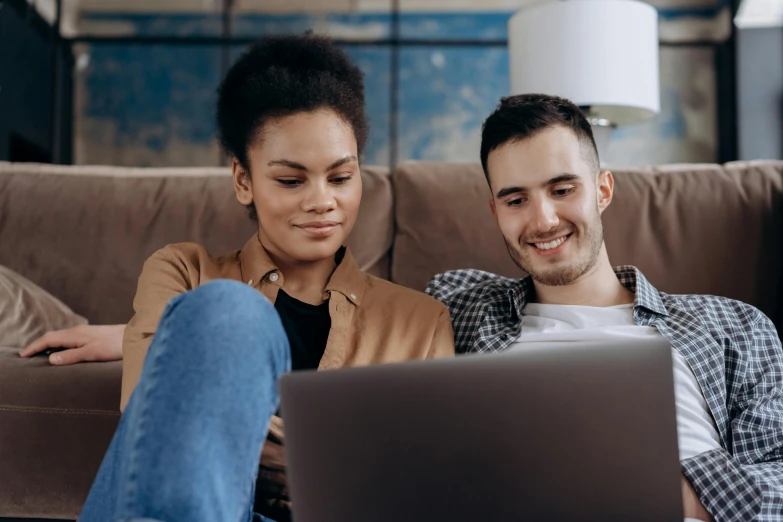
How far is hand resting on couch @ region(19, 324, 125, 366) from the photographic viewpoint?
1.39m

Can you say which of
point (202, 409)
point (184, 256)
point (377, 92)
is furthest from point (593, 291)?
point (377, 92)

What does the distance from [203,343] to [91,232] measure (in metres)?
1.16

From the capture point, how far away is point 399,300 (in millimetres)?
1195

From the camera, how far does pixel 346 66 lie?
4.18ft

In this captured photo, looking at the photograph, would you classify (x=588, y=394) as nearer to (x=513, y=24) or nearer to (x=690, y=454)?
(x=690, y=454)

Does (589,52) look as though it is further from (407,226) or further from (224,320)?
(224,320)

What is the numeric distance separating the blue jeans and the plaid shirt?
0.58 m

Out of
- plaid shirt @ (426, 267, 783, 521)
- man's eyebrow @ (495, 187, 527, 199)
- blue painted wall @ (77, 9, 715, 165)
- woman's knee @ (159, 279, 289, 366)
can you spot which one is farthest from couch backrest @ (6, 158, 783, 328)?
blue painted wall @ (77, 9, 715, 165)

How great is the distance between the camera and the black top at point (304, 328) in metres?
1.11

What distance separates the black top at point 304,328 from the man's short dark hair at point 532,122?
0.41 m

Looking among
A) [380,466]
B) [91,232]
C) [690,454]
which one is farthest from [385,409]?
[91,232]

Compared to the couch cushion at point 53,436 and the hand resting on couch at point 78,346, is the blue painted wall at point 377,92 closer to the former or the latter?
the hand resting on couch at point 78,346

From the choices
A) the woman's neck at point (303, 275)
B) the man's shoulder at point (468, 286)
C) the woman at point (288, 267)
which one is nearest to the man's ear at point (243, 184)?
the woman at point (288, 267)

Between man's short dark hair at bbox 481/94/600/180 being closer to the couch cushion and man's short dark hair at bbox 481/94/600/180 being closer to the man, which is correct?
the man
